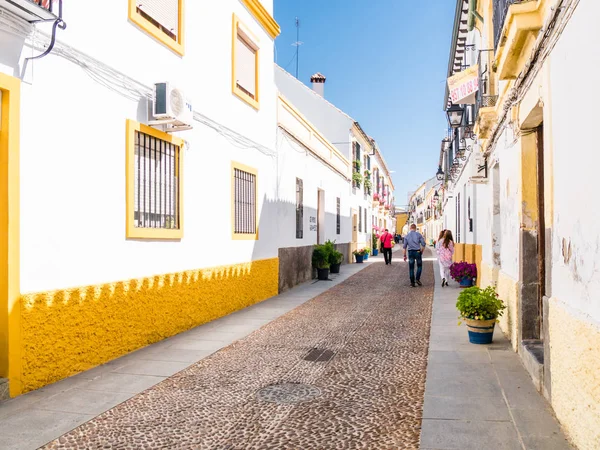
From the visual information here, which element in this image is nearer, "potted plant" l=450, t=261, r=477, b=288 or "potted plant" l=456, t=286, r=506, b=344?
"potted plant" l=456, t=286, r=506, b=344

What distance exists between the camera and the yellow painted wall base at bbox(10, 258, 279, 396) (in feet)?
16.0

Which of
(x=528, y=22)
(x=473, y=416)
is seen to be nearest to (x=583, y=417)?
(x=473, y=416)

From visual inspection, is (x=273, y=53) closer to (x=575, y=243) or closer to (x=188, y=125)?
(x=188, y=125)

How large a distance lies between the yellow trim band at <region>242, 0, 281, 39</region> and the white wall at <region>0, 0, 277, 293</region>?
4.23 feet

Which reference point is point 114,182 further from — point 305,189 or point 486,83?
point 305,189

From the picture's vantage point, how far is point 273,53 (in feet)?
39.2

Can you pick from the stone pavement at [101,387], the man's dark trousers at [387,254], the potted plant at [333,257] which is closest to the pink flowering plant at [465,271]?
the potted plant at [333,257]

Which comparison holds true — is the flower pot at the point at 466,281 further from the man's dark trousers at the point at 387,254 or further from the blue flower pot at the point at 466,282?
the man's dark trousers at the point at 387,254

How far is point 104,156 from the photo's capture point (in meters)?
5.92

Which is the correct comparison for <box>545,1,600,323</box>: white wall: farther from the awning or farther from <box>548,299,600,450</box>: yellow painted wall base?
the awning

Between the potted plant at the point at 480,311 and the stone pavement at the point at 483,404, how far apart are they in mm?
149

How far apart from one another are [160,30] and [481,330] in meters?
5.98

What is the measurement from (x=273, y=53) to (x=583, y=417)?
34.1ft

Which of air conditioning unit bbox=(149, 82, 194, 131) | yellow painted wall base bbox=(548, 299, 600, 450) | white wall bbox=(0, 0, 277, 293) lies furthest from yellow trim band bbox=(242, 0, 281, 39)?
yellow painted wall base bbox=(548, 299, 600, 450)
